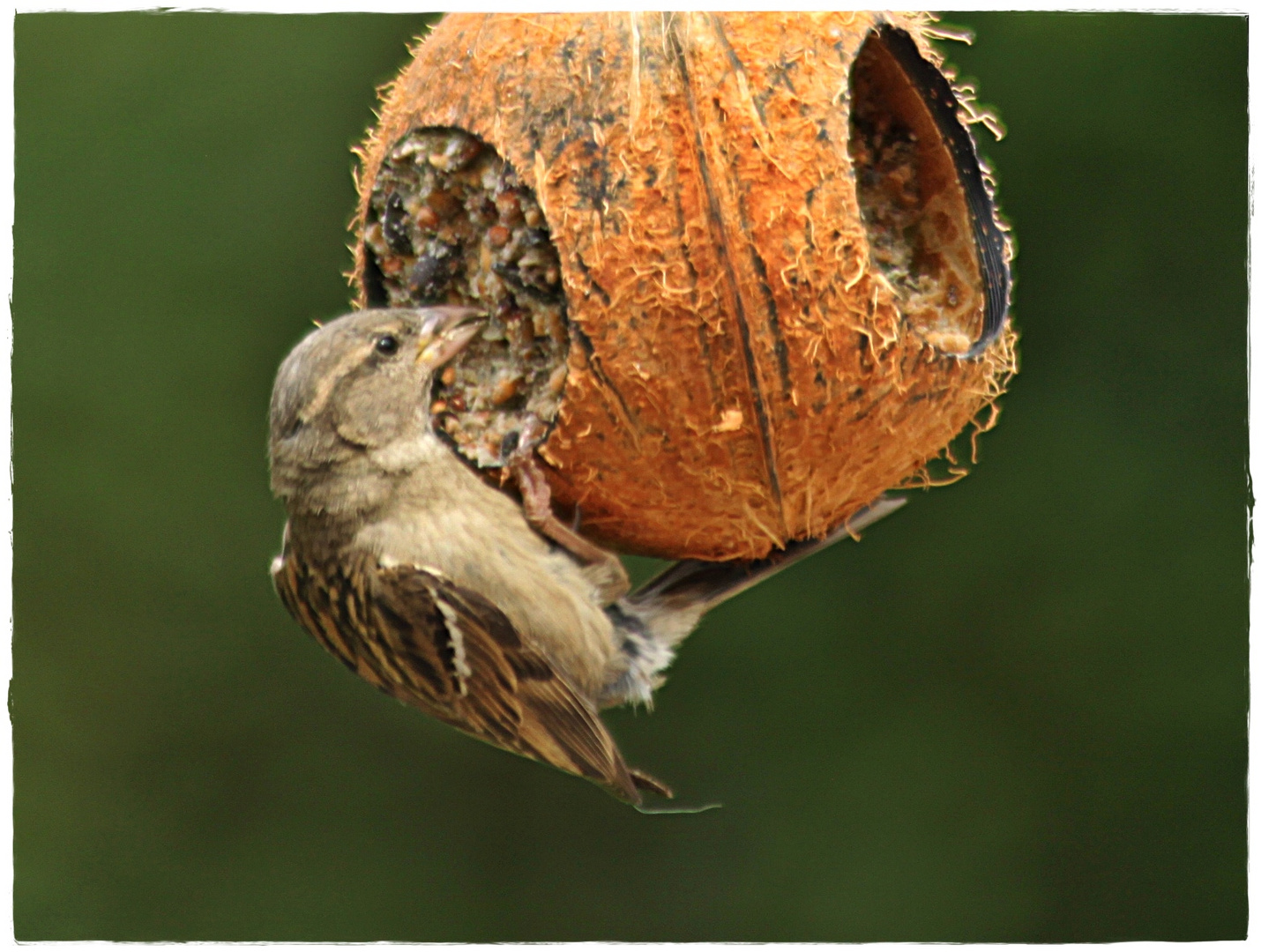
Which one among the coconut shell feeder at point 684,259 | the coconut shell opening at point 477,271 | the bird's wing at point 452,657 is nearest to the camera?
the coconut shell feeder at point 684,259

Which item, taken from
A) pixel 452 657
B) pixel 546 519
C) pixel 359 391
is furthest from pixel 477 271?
pixel 452 657

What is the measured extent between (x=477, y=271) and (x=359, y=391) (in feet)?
0.92

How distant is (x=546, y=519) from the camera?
7.08ft

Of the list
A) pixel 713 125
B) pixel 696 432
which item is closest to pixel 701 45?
pixel 713 125

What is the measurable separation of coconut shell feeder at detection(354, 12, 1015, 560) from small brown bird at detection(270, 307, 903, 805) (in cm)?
7

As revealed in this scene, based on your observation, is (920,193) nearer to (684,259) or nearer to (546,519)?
(684,259)

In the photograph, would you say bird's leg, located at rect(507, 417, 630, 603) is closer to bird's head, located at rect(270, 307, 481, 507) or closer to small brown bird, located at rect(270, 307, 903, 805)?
small brown bird, located at rect(270, 307, 903, 805)

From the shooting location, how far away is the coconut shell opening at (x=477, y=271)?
2.06 meters

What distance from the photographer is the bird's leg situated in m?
2.09

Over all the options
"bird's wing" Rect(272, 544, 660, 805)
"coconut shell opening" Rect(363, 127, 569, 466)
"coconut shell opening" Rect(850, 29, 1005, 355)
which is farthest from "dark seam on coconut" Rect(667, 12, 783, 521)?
"bird's wing" Rect(272, 544, 660, 805)

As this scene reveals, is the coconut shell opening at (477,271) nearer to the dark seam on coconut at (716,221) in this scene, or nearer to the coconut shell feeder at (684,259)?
the coconut shell feeder at (684,259)

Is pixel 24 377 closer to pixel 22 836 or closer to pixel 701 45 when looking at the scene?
pixel 22 836

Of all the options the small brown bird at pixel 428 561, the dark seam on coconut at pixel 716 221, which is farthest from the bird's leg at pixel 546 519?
the dark seam on coconut at pixel 716 221

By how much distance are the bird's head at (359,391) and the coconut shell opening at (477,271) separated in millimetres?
52
